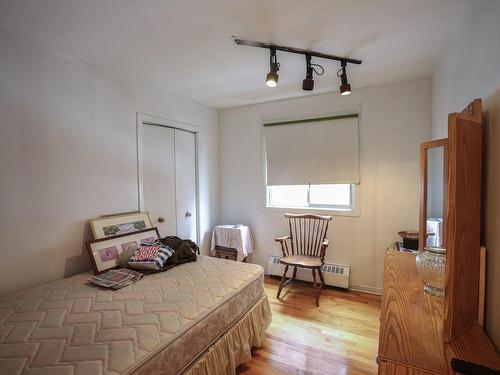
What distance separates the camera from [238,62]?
92.2 inches

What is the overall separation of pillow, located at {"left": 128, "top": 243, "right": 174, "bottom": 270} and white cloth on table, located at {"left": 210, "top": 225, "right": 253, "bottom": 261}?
1253 mm

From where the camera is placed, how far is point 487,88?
1130 mm

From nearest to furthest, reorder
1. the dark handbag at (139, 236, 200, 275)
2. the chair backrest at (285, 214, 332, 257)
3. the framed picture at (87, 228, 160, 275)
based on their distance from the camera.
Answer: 1. the framed picture at (87, 228, 160, 275)
2. the dark handbag at (139, 236, 200, 275)
3. the chair backrest at (285, 214, 332, 257)

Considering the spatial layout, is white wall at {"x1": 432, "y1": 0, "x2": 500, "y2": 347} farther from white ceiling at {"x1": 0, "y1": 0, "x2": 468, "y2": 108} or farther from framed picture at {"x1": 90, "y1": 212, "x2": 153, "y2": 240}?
framed picture at {"x1": 90, "y1": 212, "x2": 153, "y2": 240}

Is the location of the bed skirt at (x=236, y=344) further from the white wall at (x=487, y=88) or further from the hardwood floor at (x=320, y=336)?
the white wall at (x=487, y=88)

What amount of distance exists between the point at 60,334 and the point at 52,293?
65cm

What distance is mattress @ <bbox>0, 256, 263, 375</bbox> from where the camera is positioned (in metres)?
1.15

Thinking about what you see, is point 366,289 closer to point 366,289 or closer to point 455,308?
point 366,289

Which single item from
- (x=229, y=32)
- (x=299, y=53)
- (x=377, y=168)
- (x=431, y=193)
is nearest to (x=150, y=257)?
(x=229, y=32)

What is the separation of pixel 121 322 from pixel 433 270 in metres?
1.65

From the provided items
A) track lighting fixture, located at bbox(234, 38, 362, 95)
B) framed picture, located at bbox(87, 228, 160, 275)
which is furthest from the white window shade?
framed picture, located at bbox(87, 228, 160, 275)

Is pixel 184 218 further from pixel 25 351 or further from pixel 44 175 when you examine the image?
pixel 25 351

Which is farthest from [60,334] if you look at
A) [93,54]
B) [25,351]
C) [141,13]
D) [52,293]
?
[93,54]

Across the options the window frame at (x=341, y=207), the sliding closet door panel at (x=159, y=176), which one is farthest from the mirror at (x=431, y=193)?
the sliding closet door panel at (x=159, y=176)
